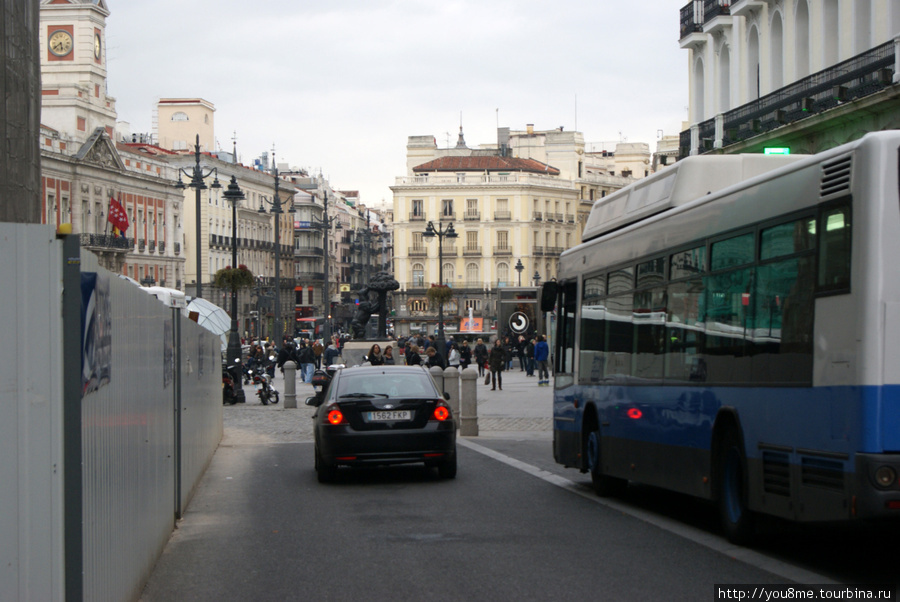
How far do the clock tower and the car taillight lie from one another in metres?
70.5

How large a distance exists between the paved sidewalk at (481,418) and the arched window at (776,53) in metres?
10.6

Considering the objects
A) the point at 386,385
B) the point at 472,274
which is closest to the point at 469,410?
the point at 386,385

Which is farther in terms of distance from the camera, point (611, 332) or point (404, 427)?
point (404, 427)

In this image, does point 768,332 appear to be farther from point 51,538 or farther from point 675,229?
point 51,538

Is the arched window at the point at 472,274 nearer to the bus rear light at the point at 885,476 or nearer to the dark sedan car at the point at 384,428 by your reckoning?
the dark sedan car at the point at 384,428

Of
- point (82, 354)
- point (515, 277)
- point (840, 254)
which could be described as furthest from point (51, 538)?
point (515, 277)

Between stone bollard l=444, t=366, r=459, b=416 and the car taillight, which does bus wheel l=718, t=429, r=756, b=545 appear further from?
stone bollard l=444, t=366, r=459, b=416

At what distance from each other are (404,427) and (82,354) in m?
9.82

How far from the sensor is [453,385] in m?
25.5

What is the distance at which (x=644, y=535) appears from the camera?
34.8 ft

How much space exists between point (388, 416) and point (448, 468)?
1.04 meters

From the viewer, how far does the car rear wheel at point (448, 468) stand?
15.3m

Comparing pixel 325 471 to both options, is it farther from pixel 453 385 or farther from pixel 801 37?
pixel 801 37

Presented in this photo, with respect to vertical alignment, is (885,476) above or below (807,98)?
below
